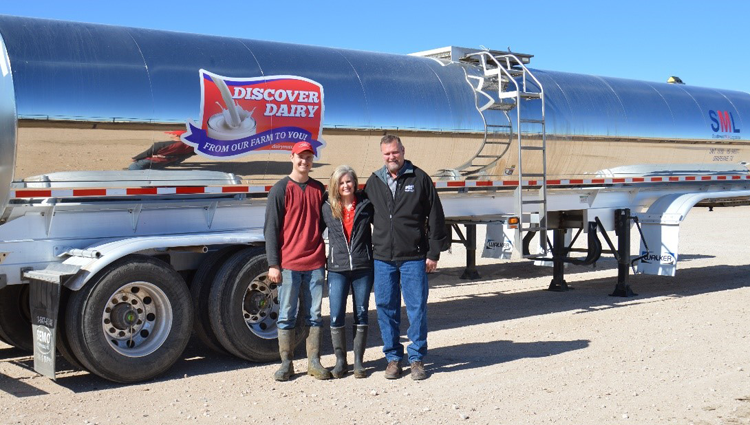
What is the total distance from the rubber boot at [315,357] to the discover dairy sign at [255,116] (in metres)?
1.81

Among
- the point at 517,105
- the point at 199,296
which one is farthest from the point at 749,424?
the point at 517,105

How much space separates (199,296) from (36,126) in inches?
75.1

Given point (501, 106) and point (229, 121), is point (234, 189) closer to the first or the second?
point (229, 121)

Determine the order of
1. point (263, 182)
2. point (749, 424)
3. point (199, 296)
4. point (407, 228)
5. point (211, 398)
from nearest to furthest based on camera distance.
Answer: point (749, 424)
point (211, 398)
point (407, 228)
point (199, 296)
point (263, 182)

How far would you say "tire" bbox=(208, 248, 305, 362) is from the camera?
710cm

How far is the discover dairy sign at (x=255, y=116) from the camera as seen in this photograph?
728cm

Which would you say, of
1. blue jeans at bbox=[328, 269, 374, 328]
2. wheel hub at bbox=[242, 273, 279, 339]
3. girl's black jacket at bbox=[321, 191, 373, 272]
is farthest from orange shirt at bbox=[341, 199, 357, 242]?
wheel hub at bbox=[242, 273, 279, 339]

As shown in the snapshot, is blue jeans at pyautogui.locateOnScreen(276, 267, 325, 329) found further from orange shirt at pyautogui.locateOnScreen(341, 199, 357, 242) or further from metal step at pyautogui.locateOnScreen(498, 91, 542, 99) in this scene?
metal step at pyautogui.locateOnScreen(498, 91, 542, 99)

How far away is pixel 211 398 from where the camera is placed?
6.12m

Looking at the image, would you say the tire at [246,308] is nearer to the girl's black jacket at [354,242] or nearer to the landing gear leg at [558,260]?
the girl's black jacket at [354,242]

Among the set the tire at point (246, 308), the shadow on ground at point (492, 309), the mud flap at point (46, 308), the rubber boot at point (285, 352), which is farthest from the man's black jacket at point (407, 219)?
the mud flap at point (46, 308)

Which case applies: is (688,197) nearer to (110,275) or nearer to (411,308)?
(411,308)

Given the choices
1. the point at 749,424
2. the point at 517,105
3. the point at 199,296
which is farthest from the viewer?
the point at 517,105

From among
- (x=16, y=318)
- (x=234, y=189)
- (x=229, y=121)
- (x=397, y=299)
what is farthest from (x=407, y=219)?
(x=16, y=318)
